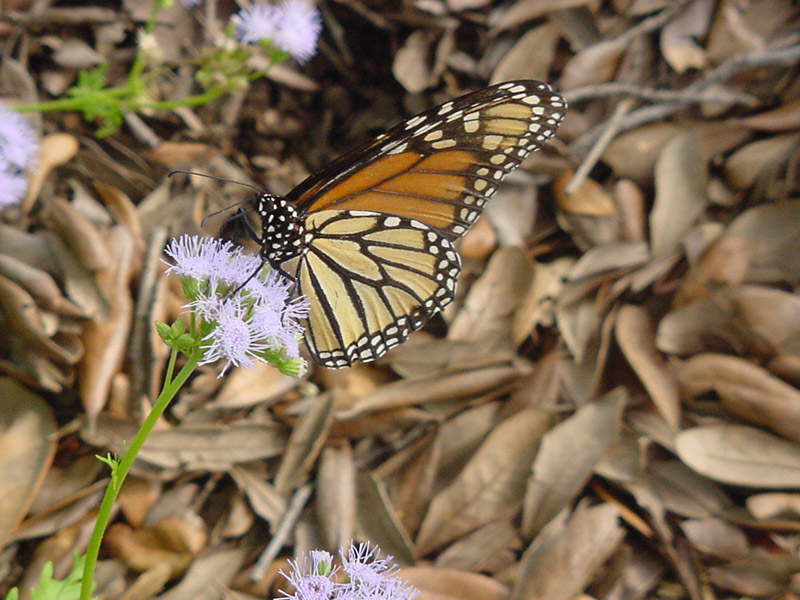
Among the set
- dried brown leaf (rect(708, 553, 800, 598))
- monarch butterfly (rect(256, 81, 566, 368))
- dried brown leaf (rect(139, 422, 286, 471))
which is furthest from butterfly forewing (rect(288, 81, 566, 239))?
dried brown leaf (rect(708, 553, 800, 598))

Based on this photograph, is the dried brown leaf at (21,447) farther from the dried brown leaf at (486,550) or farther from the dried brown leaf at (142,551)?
the dried brown leaf at (486,550)

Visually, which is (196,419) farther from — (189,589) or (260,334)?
(260,334)

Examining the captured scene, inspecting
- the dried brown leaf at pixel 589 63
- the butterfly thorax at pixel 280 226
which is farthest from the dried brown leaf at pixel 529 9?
the butterfly thorax at pixel 280 226

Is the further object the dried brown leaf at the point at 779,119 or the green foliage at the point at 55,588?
the dried brown leaf at the point at 779,119

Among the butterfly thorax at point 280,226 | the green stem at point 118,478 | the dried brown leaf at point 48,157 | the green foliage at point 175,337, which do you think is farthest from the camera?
the dried brown leaf at point 48,157

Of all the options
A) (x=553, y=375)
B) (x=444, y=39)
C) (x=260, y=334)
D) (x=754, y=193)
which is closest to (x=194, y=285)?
(x=260, y=334)

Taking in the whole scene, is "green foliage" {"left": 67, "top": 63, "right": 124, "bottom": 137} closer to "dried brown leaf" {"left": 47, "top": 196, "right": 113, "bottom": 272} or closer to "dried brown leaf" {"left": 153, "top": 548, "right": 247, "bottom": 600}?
"dried brown leaf" {"left": 47, "top": 196, "right": 113, "bottom": 272}
